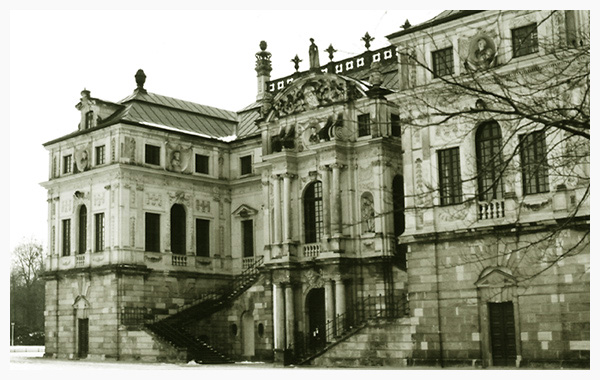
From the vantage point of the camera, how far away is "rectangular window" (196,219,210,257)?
46.0 metres

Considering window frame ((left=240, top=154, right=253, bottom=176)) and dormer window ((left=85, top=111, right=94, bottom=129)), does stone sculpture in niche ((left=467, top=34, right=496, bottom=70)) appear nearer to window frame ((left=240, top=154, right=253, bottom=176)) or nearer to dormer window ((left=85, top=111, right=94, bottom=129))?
window frame ((left=240, top=154, right=253, bottom=176))

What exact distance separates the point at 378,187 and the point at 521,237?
958 centimetres

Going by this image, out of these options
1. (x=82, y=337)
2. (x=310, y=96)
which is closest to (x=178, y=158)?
(x=310, y=96)

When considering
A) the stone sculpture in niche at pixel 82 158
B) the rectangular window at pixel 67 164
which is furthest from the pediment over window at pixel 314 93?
the rectangular window at pixel 67 164

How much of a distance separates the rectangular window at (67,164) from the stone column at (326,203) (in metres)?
15.4

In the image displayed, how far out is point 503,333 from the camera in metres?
28.2

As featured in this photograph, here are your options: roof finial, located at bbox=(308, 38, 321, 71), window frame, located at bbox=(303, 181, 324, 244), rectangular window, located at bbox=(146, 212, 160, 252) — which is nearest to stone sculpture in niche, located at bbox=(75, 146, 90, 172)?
rectangular window, located at bbox=(146, 212, 160, 252)

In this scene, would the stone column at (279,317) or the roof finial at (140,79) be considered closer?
the stone column at (279,317)

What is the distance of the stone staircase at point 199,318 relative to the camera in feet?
126

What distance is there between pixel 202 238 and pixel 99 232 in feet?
18.3

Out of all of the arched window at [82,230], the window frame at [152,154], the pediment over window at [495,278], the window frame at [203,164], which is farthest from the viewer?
the window frame at [203,164]

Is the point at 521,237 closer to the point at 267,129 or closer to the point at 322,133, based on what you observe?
the point at 322,133

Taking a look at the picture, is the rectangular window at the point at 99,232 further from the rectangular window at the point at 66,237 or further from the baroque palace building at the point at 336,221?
the rectangular window at the point at 66,237

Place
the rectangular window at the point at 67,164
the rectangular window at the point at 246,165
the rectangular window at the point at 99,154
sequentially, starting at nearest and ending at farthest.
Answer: the rectangular window at the point at 99,154
the rectangular window at the point at 67,164
the rectangular window at the point at 246,165
